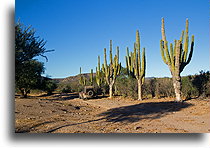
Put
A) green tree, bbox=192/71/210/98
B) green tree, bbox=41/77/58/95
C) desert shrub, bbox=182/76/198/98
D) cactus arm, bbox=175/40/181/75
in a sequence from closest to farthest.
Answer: cactus arm, bbox=175/40/181/75, green tree, bbox=192/71/210/98, desert shrub, bbox=182/76/198/98, green tree, bbox=41/77/58/95

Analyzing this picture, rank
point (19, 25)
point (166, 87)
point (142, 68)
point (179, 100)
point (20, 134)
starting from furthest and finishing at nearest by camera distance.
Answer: point (166, 87)
point (142, 68)
point (179, 100)
point (19, 25)
point (20, 134)

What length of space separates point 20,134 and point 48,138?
2.78ft

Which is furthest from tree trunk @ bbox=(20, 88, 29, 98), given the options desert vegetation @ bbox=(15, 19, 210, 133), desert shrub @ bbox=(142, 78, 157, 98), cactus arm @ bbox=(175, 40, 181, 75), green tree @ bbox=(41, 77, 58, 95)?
cactus arm @ bbox=(175, 40, 181, 75)

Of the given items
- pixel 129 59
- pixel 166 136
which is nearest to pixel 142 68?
pixel 129 59

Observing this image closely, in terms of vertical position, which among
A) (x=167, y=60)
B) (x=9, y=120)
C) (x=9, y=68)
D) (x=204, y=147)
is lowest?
(x=204, y=147)

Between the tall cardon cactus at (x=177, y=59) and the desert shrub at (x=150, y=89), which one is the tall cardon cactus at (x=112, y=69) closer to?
the desert shrub at (x=150, y=89)

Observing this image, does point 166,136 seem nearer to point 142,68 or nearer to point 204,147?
point 204,147

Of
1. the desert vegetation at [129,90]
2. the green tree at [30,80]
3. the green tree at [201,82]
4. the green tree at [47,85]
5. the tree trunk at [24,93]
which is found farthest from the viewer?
the green tree at [47,85]

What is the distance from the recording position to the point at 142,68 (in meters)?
17.1

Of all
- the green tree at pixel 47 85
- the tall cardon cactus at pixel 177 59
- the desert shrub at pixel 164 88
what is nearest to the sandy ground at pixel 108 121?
the tall cardon cactus at pixel 177 59

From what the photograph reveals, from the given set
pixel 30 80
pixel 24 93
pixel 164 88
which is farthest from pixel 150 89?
pixel 24 93

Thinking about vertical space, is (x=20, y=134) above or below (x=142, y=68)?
below

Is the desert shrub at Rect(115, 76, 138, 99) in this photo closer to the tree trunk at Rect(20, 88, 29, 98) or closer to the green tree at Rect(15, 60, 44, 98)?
the green tree at Rect(15, 60, 44, 98)

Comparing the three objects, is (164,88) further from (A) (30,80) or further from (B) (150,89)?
(A) (30,80)
